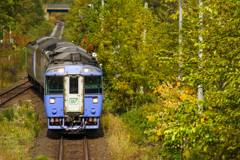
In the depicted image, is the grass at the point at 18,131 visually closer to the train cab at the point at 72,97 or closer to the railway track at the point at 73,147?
the railway track at the point at 73,147

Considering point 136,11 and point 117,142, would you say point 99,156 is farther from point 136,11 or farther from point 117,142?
point 136,11

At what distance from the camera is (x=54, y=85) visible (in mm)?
15242

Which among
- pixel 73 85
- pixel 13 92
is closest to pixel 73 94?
pixel 73 85

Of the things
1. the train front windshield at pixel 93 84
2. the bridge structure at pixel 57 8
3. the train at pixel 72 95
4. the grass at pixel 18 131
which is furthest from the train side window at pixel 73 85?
the bridge structure at pixel 57 8

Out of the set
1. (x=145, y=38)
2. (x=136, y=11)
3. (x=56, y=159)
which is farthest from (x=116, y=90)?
(x=56, y=159)

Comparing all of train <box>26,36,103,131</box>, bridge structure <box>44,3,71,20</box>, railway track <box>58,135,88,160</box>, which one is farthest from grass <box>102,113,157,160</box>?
bridge structure <box>44,3,71,20</box>

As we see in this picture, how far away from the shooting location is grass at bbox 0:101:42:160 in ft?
43.5

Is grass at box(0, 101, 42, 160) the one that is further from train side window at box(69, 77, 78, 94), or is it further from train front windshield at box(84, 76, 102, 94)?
train front windshield at box(84, 76, 102, 94)

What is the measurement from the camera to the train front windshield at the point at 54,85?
1519cm

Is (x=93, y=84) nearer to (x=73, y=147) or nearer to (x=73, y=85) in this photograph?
(x=73, y=85)

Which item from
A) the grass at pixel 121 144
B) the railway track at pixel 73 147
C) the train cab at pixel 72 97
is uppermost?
the train cab at pixel 72 97

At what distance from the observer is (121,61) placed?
1811 centimetres

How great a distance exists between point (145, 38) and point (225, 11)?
1085 cm

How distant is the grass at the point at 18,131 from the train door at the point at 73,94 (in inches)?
84.7
